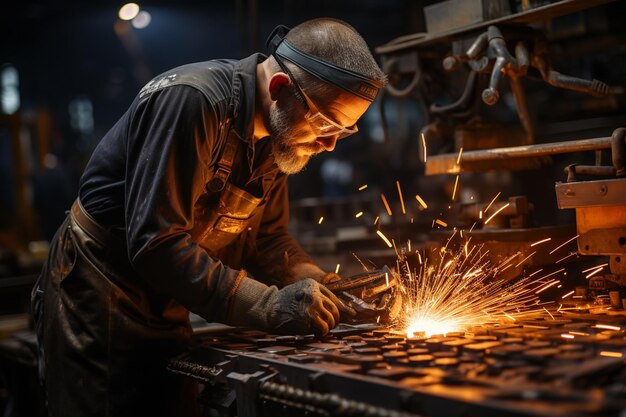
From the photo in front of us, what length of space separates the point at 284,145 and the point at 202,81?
0.37 metres

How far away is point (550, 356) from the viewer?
1775 mm

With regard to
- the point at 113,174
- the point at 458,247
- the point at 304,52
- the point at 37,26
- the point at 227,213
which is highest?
the point at 37,26

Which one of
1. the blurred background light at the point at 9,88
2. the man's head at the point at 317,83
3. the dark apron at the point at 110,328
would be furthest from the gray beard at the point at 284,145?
the blurred background light at the point at 9,88

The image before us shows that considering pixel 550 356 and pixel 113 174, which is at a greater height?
pixel 113 174

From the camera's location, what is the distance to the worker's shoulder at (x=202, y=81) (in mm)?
2258

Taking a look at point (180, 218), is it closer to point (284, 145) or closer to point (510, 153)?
point (284, 145)

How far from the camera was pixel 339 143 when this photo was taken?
1173 cm

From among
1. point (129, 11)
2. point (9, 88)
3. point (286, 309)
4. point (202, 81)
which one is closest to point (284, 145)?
point (202, 81)

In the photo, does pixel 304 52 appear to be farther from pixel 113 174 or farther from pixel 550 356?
pixel 550 356

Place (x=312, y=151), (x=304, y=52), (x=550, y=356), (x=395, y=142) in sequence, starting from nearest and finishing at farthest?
(x=550, y=356)
(x=304, y=52)
(x=312, y=151)
(x=395, y=142)

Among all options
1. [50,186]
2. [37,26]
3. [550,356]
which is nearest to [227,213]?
[550,356]

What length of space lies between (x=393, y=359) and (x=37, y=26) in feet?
38.6

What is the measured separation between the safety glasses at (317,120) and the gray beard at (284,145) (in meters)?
0.07

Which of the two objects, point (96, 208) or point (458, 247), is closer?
point (96, 208)
